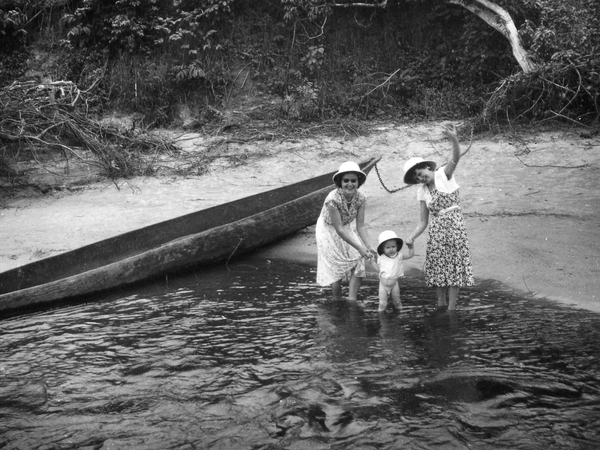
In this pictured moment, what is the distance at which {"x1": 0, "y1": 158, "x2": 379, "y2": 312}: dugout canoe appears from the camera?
23.2ft

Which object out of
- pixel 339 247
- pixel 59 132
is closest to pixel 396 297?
pixel 339 247

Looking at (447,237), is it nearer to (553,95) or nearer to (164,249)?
(164,249)

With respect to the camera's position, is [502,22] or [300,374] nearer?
[300,374]

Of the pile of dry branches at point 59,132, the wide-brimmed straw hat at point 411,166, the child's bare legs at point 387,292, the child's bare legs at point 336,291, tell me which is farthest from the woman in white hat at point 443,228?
the pile of dry branches at point 59,132

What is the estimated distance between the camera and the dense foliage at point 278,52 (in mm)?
13227

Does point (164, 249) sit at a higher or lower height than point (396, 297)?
higher

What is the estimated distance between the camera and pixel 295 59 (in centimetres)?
1432

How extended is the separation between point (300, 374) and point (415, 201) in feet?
16.2

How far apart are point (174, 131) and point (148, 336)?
287 inches

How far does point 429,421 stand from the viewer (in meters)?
4.72

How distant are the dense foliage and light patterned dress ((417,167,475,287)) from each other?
6459mm

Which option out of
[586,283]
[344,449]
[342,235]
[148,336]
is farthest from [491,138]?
[344,449]

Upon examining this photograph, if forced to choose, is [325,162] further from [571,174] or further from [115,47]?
[115,47]

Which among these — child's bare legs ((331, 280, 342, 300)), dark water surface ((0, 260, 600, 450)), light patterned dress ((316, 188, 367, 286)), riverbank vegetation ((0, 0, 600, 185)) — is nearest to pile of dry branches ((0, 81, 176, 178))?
riverbank vegetation ((0, 0, 600, 185))
